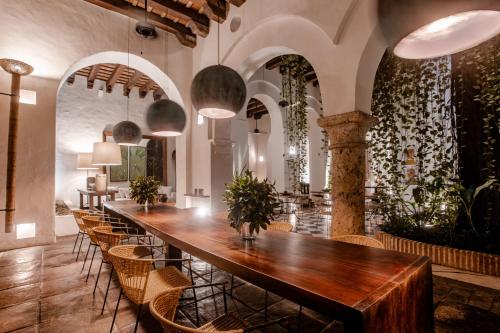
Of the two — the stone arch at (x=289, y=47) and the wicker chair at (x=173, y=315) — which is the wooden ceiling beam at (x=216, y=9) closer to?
the stone arch at (x=289, y=47)

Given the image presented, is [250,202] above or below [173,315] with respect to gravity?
above

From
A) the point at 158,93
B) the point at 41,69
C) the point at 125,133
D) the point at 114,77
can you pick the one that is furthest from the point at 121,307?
the point at 158,93

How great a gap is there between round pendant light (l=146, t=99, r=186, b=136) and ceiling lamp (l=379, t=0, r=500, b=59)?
98.9 inches

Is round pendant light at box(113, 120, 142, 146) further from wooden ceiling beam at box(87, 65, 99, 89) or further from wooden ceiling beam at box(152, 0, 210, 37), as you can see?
wooden ceiling beam at box(87, 65, 99, 89)

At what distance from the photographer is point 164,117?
130 inches

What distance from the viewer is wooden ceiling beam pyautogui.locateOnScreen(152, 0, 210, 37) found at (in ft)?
16.9

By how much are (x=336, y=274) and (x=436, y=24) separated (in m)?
1.63

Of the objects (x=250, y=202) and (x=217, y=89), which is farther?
(x=217, y=89)

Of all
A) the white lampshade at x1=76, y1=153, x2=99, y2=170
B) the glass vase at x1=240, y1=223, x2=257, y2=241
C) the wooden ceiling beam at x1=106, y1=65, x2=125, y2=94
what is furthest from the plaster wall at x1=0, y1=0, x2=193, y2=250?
the glass vase at x1=240, y1=223, x2=257, y2=241

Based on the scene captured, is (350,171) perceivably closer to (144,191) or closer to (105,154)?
(144,191)

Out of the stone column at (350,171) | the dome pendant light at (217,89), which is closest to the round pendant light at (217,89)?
the dome pendant light at (217,89)

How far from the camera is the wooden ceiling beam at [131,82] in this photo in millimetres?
8369

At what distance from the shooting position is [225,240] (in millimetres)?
2258

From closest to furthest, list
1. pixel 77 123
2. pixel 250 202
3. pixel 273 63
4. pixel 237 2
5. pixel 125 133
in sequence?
pixel 250 202
pixel 125 133
pixel 237 2
pixel 273 63
pixel 77 123
